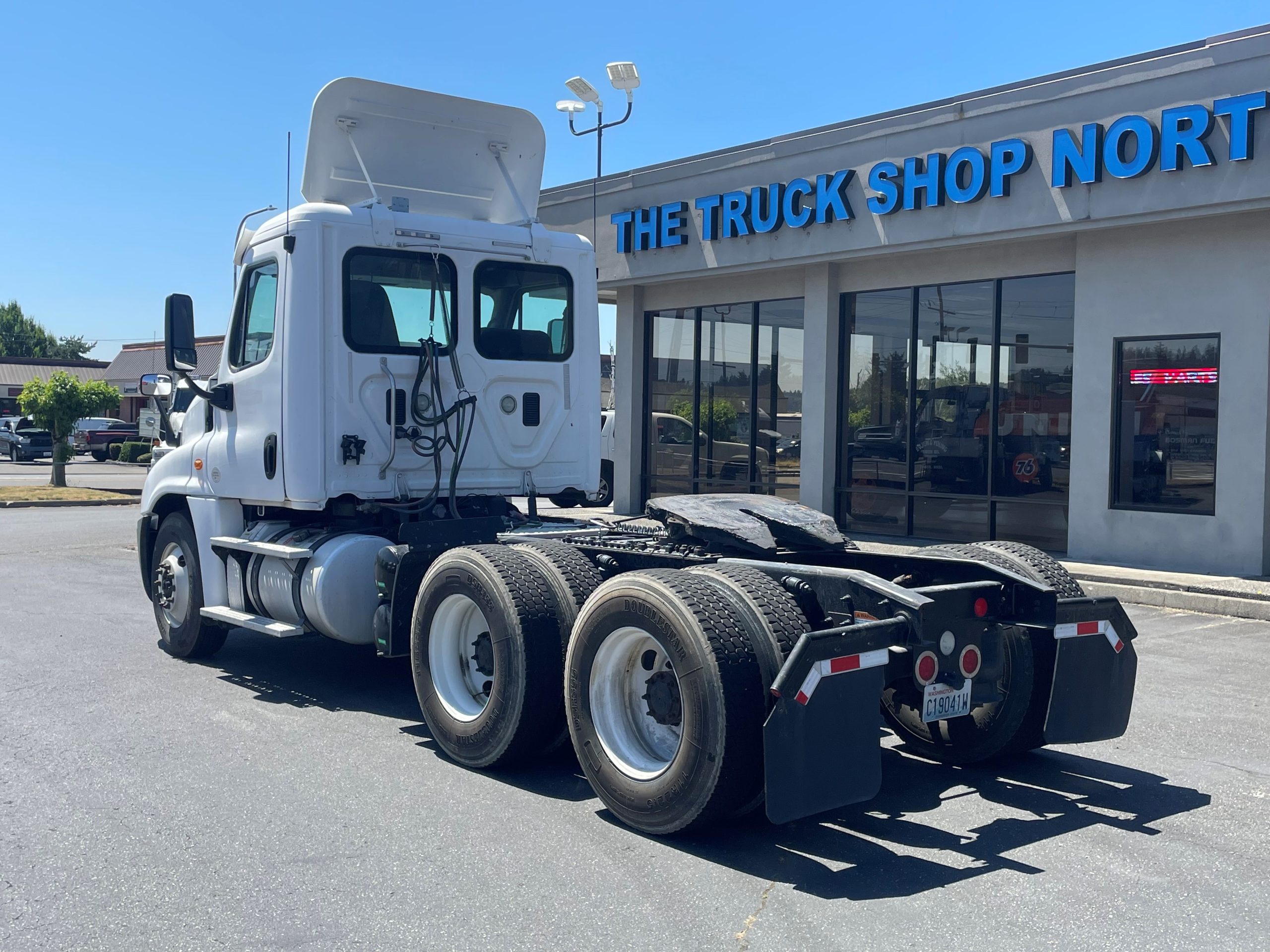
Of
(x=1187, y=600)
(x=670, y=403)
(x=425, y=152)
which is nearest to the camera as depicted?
(x=425, y=152)

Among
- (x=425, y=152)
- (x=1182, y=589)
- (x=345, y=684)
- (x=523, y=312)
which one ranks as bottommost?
(x=345, y=684)

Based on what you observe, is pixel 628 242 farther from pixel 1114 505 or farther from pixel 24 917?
pixel 24 917

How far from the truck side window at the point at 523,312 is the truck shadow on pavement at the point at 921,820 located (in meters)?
2.57

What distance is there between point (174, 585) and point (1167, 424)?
10.3m

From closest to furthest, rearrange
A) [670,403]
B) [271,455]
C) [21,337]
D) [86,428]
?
1. [271,455]
2. [670,403]
3. [86,428]
4. [21,337]

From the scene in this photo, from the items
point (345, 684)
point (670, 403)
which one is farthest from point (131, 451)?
point (345, 684)

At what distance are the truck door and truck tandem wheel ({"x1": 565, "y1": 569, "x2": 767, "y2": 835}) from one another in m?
3.03

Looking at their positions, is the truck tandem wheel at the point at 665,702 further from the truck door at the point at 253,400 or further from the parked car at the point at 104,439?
the parked car at the point at 104,439

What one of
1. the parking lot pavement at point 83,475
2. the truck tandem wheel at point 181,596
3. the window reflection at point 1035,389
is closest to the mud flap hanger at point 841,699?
the truck tandem wheel at point 181,596

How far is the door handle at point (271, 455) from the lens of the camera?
741 centimetres

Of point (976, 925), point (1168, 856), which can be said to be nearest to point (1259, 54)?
point (1168, 856)

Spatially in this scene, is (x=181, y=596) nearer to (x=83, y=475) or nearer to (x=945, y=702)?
(x=945, y=702)

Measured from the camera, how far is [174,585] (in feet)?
28.0

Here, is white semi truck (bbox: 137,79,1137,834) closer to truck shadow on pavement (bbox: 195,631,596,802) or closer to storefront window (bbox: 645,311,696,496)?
truck shadow on pavement (bbox: 195,631,596,802)
